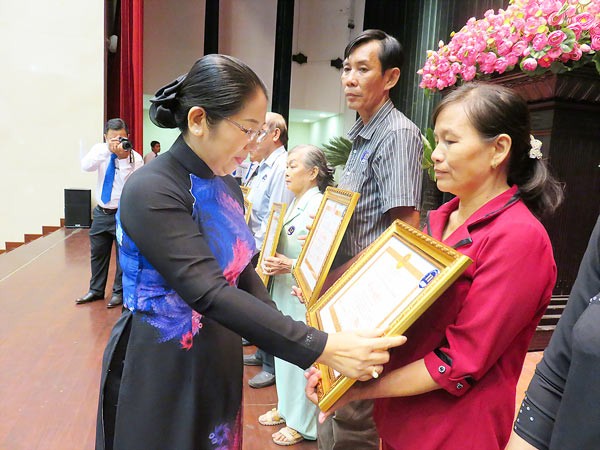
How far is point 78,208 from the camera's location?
6578 mm

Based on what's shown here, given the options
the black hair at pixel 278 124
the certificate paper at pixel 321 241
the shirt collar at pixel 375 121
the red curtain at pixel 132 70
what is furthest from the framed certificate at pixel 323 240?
the red curtain at pixel 132 70

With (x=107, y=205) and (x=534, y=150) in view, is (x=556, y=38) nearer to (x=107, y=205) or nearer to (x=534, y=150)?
(x=534, y=150)

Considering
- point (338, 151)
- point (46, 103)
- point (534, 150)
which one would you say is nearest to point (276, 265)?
point (534, 150)

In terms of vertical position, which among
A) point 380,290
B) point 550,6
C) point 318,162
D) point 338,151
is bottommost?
point 338,151

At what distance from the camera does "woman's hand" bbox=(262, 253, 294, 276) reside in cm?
187

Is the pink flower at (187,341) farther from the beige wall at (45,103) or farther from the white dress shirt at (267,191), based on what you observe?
the beige wall at (45,103)

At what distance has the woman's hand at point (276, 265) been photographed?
6.13 ft

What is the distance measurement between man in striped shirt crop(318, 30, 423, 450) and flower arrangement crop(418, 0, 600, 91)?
0.79 m

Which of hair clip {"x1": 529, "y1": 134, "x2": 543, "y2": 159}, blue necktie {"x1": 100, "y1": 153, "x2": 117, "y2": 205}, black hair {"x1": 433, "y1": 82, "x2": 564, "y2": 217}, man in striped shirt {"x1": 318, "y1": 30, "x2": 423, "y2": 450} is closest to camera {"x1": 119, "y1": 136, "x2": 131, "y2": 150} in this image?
blue necktie {"x1": 100, "y1": 153, "x2": 117, "y2": 205}

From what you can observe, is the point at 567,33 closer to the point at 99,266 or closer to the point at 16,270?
the point at 99,266

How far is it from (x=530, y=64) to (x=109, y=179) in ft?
10.8

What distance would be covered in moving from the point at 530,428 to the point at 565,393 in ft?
0.33

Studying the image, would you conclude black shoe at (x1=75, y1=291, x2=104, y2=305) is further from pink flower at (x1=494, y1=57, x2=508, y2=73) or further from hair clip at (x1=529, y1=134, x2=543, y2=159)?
hair clip at (x1=529, y1=134, x2=543, y2=159)

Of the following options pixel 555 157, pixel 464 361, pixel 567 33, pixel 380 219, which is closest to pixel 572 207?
pixel 555 157
